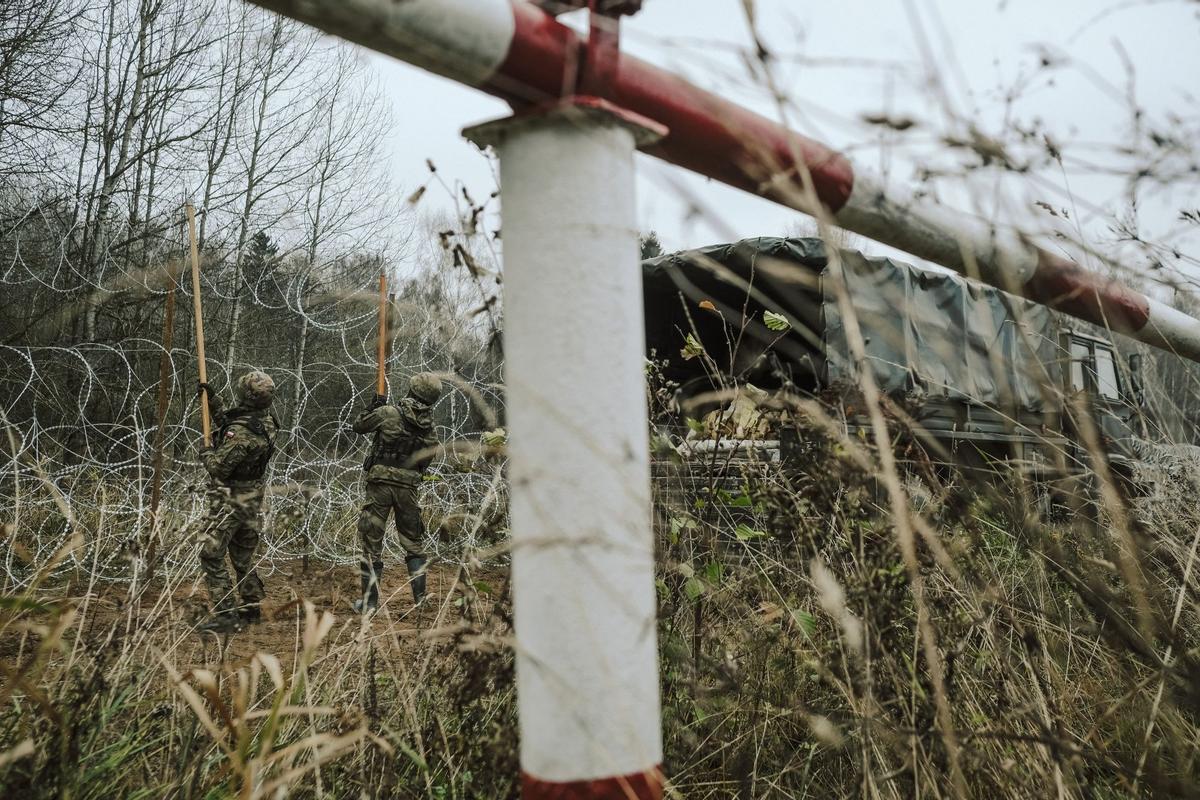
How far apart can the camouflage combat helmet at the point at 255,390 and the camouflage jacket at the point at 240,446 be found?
0.07 metres

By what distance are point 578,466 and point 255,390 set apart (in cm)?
559

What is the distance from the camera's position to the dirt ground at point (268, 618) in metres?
1.85

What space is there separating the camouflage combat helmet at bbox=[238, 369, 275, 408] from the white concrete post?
5.48 meters

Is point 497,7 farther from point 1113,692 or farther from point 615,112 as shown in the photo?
point 1113,692

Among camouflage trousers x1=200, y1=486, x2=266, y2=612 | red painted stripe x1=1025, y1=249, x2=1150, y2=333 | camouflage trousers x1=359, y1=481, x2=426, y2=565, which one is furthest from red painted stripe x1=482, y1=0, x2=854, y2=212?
camouflage trousers x1=359, y1=481, x2=426, y2=565

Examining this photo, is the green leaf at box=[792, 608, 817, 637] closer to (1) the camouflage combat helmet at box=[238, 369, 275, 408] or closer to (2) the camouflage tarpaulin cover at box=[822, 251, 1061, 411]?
(2) the camouflage tarpaulin cover at box=[822, 251, 1061, 411]

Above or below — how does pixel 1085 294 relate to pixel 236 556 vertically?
above

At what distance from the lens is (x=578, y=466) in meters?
1.19

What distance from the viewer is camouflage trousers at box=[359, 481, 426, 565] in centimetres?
693

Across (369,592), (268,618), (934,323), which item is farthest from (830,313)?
(268,618)

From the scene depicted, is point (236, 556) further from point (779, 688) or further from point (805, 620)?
point (805, 620)

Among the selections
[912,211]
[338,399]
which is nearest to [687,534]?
[912,211]

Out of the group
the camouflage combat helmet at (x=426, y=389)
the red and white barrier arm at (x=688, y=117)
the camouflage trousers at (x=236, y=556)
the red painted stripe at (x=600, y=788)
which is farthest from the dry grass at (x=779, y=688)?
the camouflage combat helmet at (x=426, y=389)

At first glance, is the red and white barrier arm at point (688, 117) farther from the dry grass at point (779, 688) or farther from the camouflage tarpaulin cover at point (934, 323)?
the camouflage tarpaulin cover at point (934, 323)
